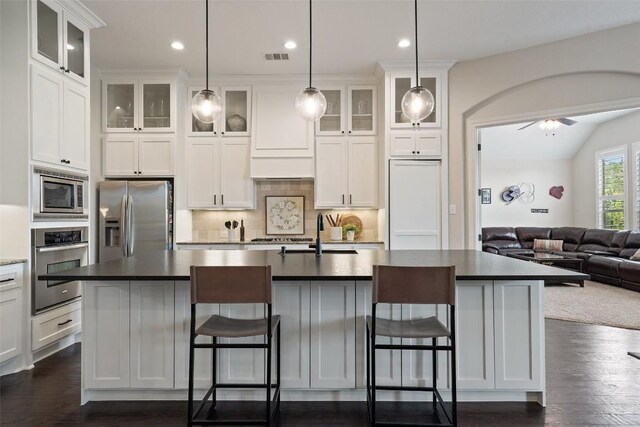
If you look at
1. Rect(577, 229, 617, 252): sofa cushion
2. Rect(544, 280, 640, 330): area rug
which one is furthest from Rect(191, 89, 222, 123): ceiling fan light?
Rect(577, 229, 617, 252): sofa cushion

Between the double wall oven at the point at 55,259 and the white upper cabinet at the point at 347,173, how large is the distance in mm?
2628

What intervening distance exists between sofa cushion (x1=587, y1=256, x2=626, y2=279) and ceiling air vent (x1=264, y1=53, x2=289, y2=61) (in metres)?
5.96

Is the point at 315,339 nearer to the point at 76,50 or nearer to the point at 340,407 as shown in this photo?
the point at 340,407

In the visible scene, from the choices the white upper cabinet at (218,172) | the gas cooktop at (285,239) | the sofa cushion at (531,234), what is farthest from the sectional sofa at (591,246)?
the white upper cabinet at (218,172)

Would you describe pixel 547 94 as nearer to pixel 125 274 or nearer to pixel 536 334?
pixel 536 334

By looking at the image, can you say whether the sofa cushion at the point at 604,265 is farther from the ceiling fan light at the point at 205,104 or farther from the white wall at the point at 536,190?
the ceiling fan light at the point at 205,104

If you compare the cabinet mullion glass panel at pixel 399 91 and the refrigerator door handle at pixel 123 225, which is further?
the cabinet mullion glass panel at pixel 399 91

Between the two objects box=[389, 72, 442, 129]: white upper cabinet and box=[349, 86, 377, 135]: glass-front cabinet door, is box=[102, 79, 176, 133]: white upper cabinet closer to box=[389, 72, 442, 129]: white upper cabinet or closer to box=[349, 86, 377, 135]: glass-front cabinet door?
box=[349, 86, 377, 135]: glass-front cabinet door

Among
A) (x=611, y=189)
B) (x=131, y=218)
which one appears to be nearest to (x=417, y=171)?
(x=131, y=218)

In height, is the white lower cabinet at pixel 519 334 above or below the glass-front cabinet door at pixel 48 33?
below

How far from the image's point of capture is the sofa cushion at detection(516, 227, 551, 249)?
791 cm

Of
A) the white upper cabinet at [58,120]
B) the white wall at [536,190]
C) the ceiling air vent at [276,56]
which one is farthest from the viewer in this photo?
the white wall at [536,190]

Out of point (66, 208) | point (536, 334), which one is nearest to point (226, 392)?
point (536, 334)

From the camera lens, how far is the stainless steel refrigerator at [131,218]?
13.7ft
